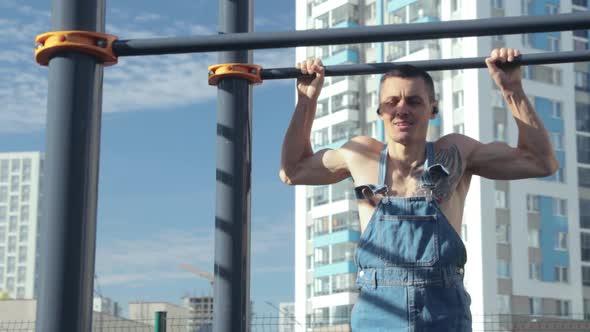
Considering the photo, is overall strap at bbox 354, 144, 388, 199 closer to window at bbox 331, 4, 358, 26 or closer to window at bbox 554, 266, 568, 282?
window at bbox 554, 266, 568, 282

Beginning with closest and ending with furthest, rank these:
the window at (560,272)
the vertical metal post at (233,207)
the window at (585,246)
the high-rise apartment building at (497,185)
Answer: the vertical metal post at (233,207), the high-rise apartment building at (497,185), the window at (560,272), the window at (585,246)

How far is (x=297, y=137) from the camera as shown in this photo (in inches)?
137

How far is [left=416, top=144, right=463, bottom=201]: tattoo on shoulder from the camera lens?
3227 mm

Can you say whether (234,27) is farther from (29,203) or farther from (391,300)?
(29,203)

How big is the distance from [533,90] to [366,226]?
39625 millimetres

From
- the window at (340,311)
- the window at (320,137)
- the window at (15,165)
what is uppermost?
the window at (15,165)

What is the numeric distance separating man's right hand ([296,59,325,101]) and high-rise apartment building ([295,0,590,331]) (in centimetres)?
3562

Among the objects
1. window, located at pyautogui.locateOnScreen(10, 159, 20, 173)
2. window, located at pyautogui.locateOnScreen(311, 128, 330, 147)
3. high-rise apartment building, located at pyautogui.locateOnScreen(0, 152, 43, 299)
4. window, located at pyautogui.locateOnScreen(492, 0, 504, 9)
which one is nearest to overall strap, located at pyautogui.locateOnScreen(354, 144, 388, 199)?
window, located at pyautogui.locateOnScreen(492, 0, 504, 9)

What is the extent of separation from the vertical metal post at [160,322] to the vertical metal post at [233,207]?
9.80 feet

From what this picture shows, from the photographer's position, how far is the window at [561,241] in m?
42.3

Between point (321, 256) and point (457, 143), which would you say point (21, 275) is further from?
point (457, 143)

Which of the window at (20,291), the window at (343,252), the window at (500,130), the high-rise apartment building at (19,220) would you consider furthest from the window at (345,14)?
the window at (20,291)

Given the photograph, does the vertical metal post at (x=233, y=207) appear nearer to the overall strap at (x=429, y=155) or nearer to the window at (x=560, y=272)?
the overall strap at (x=429, y=155)

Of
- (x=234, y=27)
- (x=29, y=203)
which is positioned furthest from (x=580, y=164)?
(x=29, y=203)
